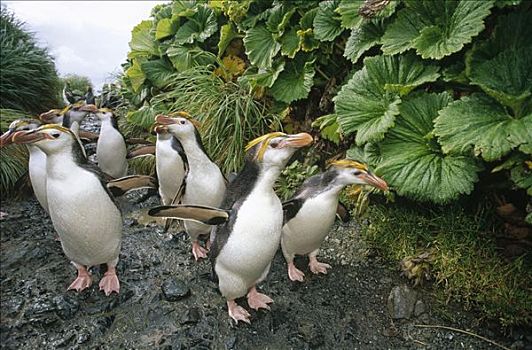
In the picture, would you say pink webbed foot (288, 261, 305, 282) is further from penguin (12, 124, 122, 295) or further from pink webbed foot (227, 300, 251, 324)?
penguin (12, 124, 122, 295)

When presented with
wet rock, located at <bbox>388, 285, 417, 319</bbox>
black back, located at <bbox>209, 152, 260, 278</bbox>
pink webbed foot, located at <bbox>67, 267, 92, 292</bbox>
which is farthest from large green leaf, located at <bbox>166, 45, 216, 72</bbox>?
wet rock, located at <bbox>388, 285, 417, 319</bbox>

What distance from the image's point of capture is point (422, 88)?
9.60 feet

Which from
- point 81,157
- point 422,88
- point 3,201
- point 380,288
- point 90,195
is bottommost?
point 3,201

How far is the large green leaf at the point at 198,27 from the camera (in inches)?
175

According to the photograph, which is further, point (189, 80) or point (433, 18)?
point (189, 80)

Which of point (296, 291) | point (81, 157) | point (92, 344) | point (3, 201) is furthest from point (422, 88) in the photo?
point (3, 201)

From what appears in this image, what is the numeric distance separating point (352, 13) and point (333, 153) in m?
0.99

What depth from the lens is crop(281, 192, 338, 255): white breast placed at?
236 cm

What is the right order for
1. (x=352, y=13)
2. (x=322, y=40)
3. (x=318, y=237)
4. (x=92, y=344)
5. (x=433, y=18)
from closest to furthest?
(x=92, y=344), (x=318, y=237), (x=433, y=18), (x=352, y=13), (x=322, y=40)

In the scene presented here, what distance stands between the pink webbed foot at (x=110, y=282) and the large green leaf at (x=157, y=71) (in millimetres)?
2460

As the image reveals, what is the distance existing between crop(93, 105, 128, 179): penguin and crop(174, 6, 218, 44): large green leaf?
1.21 metres

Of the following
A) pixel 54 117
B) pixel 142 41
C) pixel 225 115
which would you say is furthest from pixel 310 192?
pixel 142 41

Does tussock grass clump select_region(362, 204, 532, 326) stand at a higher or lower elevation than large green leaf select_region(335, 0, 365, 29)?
lower

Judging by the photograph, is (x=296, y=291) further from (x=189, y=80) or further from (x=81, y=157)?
(x=189, y=80)
